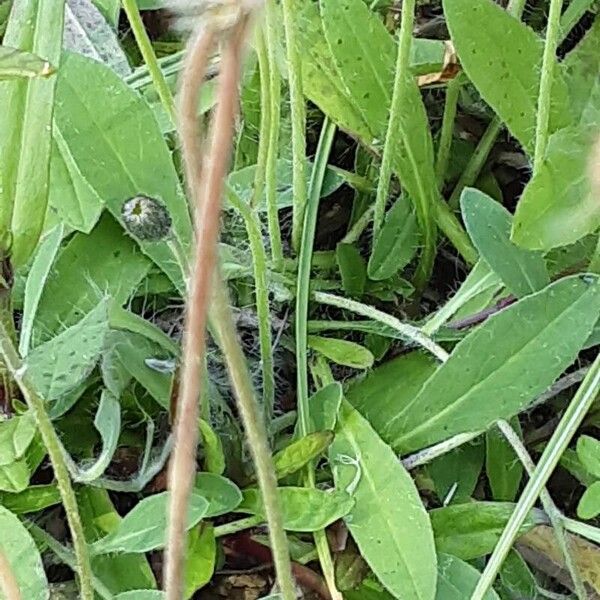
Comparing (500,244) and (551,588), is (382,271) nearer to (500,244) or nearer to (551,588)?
(500,244)

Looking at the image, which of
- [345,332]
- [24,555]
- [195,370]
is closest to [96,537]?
[24,555]

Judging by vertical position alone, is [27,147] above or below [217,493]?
above

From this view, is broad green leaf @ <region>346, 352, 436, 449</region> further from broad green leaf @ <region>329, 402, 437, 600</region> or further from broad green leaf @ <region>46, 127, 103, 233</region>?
broad green leaf @ <region>46, 127, 103, 233</region>

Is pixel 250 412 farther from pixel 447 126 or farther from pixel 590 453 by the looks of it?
pixel 447 126

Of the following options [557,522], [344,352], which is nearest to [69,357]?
[344,352]

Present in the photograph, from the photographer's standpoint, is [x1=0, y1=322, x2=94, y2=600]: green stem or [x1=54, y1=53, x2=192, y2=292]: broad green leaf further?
[x1=54, y1=53, x2=192, y2=292]: broad green leaf

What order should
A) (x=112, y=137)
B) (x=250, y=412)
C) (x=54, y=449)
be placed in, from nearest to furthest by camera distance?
(x=250, y=412)
(x=54, y=449)
(x=112, y=137)

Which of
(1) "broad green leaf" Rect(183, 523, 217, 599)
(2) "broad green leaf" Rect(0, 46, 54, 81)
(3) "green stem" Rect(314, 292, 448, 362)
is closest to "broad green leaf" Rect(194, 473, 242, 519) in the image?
(1) "broad green leaf" Rect(183, 523, 217, 599)
